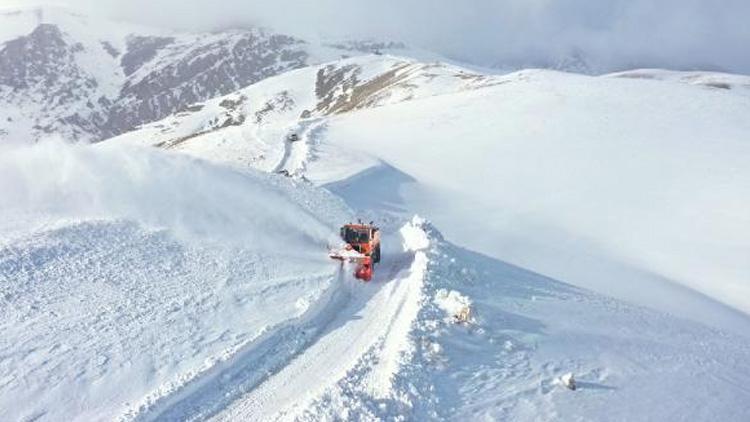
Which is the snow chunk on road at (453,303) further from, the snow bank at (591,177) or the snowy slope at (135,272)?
the snow bank at (591,177)

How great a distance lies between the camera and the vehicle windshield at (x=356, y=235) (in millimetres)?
29375

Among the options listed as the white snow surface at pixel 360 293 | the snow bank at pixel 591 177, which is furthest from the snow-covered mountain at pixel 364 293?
the snow bank at pixel 591 177

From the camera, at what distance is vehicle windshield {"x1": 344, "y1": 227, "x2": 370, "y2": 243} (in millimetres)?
29375

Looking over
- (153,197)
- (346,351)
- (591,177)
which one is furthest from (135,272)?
(591,177)

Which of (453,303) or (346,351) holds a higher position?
(453,303)

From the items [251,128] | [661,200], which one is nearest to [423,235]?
[661,200]

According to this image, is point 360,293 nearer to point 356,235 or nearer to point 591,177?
point 356,235

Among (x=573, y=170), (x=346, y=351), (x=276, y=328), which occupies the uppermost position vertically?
(x=573, y=170)

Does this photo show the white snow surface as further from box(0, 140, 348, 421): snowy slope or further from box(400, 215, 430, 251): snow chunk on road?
box(400, 215, 430, 251): snow chunk on road

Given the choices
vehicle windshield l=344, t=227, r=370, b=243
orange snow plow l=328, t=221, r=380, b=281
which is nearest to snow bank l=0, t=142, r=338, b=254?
vehicle windshield l=344, t=227, r=370, b=243

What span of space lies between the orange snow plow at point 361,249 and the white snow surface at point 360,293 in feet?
1.76

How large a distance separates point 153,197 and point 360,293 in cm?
1016

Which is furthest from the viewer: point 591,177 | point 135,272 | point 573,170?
point 573,170

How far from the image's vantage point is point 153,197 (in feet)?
99.2
